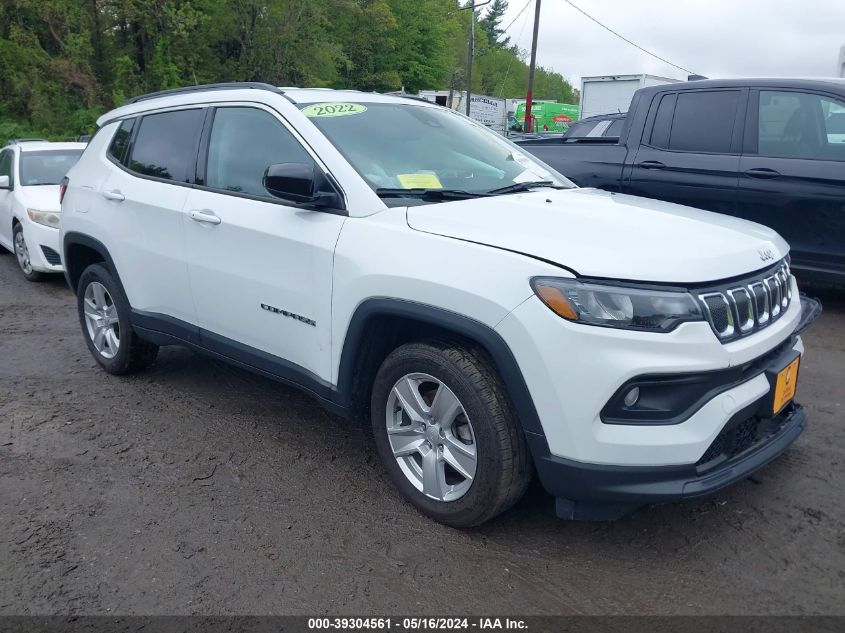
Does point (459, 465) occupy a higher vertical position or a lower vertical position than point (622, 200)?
lower

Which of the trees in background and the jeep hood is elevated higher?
the trees in background

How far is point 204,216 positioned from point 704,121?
438cm

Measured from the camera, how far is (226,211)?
382cm

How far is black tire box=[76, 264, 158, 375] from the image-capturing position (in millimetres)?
4750

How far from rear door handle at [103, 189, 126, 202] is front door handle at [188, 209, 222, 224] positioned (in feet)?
2.70

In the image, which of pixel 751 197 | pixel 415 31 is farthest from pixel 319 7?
pixel 751 197

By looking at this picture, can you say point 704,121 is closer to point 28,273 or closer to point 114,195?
point 114,195

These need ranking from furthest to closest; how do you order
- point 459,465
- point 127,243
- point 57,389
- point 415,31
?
1. point 415,31
2. point 57,389
3. point 127,243
4. point 459,465

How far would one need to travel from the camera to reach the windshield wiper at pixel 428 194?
3.34 meters

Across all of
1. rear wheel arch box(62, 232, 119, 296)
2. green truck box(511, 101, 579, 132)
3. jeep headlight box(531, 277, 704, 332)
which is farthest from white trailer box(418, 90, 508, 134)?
jeep headlight box(531, 277, 704, 332)

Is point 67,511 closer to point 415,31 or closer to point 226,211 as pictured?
point 226,211

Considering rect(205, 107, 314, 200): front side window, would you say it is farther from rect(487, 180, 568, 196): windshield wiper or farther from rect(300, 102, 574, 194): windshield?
rect(487, 180, 568, 196): windshield wiper

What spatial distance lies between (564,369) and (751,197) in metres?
4.11

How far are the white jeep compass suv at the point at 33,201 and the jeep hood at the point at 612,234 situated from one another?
5.65 metres
